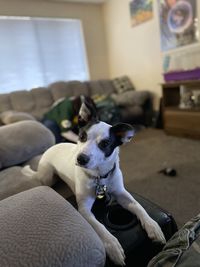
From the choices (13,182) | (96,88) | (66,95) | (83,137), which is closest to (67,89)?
(66,95)

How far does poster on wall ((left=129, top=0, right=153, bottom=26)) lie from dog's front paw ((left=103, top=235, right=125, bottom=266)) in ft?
11.3

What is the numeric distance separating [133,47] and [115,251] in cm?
365

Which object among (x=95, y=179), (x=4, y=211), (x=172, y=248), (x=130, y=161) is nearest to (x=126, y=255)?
(x=172, y=248)

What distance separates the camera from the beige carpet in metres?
1.57

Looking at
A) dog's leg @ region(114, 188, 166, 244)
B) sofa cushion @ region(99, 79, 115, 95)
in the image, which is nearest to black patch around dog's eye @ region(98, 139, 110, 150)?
dog's leg @ region(114, 188, 166, 244)

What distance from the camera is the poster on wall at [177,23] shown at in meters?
2.85

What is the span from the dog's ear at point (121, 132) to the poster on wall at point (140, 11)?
306cm

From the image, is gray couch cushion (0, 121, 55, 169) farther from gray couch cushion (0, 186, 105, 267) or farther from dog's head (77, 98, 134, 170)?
gray couch cushion (0, 186, 105, 267)

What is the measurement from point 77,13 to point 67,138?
2.55 m

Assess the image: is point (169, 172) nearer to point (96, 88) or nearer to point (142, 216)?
point (142, 216)

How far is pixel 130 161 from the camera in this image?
2.43 m

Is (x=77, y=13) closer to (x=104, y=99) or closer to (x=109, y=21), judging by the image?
(x=109, y=21)

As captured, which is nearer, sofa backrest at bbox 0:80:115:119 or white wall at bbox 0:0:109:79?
sofa backrest at bbox 0:80:115:119

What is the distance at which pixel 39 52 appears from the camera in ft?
12.2
